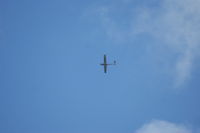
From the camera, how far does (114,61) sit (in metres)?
169

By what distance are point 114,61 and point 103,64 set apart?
7154 millimetres

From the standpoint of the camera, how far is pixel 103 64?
535 ft
